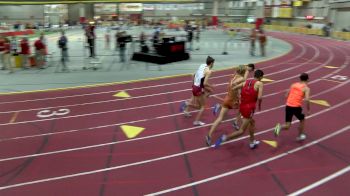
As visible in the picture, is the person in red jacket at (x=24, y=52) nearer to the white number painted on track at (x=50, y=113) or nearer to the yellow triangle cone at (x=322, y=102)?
the white number painted on track at (x=50, y=113)

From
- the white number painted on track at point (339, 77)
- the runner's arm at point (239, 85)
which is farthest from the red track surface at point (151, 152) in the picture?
the white number painted on track at point (339, 77)

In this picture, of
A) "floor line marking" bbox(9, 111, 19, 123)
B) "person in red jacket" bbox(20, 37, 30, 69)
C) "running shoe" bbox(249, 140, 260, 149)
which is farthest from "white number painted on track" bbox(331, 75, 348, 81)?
"person in red jacket" bbox(20, 37, 30, 69)

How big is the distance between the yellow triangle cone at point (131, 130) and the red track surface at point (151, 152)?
0.49 ft

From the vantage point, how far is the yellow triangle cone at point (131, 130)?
8828mm

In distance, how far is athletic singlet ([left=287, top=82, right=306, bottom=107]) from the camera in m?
7.70

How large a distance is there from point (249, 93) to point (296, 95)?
4.17ft

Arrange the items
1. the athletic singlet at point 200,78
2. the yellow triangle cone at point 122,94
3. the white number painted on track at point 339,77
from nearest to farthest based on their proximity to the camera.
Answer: the athletic singlet at point 200,78
the yellow triangle cone at point 122,94
the white number painted on track at point 339,77

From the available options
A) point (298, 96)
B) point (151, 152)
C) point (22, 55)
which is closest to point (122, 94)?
point (151, 152)

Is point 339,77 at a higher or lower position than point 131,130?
higher

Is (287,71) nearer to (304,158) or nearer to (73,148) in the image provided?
(304,158)

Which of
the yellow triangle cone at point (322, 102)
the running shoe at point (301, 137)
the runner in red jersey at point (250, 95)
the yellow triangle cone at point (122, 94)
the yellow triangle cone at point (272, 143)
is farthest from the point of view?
A: the yellow triangle cone at point (122, 94)

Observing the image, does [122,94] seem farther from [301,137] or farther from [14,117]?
[301,137]

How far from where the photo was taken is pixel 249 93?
7.29 meters

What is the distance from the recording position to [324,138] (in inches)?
339
